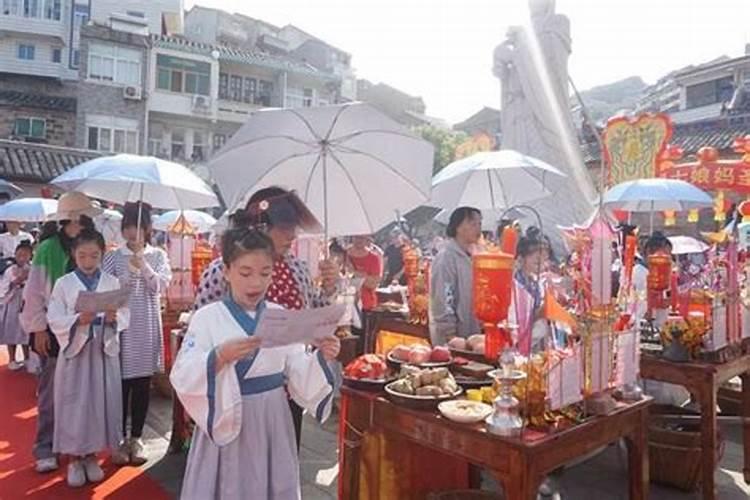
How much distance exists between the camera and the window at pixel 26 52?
22.7m

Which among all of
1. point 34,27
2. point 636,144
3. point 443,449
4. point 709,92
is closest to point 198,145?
point 34,27

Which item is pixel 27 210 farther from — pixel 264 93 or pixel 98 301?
pixel 264 93

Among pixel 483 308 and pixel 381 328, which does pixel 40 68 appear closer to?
pixel 381 328

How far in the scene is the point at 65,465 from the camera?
3902mm

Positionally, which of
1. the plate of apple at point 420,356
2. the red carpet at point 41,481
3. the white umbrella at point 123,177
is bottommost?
the red carpet at point 41,481

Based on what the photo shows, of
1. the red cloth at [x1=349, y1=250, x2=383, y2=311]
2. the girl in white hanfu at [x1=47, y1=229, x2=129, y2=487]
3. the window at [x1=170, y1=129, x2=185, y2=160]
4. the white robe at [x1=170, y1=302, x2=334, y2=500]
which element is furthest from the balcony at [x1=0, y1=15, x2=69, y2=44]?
the white robe at [x1=170, y1=302, x2=334, y2=500]

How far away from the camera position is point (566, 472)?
13.3 feet

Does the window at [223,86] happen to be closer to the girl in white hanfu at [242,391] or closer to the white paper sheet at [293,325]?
the girl in white hanfu at [242,391]

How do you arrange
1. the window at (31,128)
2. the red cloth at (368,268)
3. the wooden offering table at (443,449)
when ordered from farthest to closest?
1. the window at (31,128)
2. the red cloth at (368,268)
3. the wooden offering table at (443,449)

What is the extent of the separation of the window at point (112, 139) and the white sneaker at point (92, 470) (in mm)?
18778

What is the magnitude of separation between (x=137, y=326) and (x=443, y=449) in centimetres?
245

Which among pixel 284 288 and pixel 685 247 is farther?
pixel 685 247

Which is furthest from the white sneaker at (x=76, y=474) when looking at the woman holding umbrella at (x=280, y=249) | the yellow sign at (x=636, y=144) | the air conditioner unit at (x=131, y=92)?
the air conditioner unit at (x=131, y=92)

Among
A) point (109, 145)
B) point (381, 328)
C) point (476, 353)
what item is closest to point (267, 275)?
point (476, 353)
